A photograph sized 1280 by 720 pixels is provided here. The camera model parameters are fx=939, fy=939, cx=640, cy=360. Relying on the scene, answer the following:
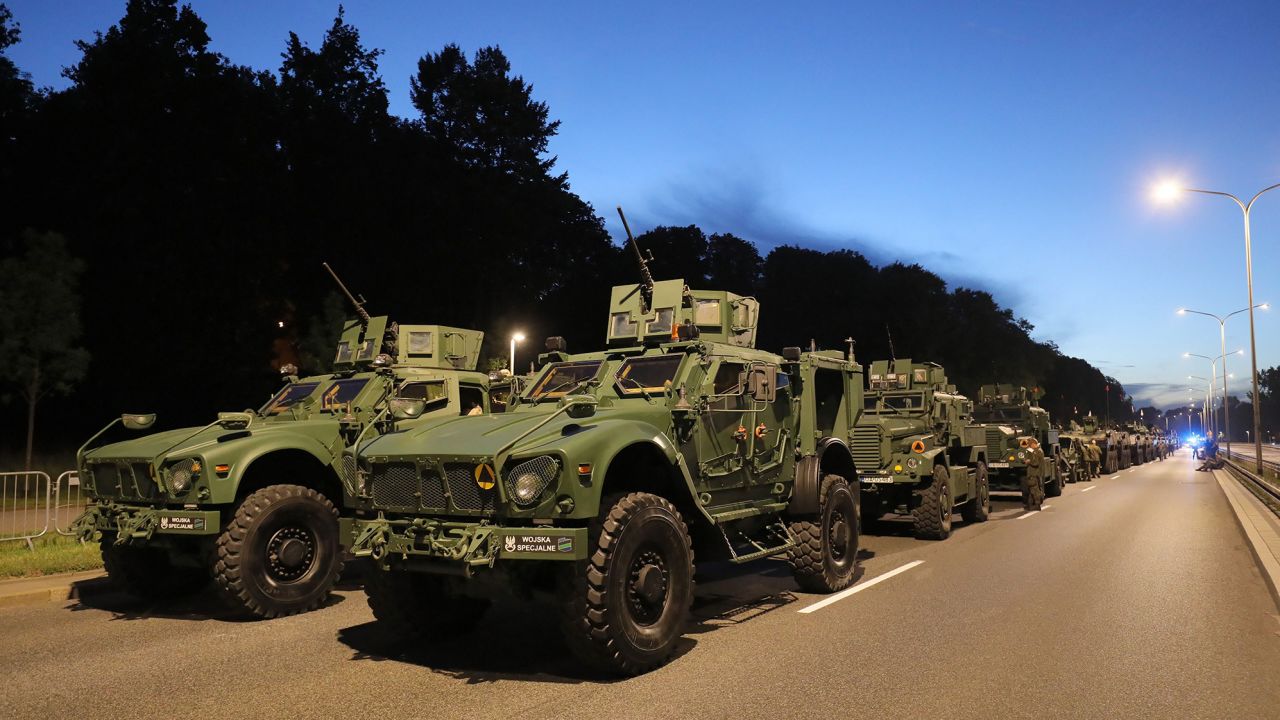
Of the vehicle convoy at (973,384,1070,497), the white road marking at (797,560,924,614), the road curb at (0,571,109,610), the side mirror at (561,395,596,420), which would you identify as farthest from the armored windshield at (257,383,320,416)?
the vehicle convoy at (973,384,1070,497)

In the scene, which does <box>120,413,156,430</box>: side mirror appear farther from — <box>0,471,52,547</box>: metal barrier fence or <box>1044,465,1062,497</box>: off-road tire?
<box>1044,465,1062,497</box>: off-road tire

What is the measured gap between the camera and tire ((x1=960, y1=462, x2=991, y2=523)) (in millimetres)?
16609

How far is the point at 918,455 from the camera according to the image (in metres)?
13.8

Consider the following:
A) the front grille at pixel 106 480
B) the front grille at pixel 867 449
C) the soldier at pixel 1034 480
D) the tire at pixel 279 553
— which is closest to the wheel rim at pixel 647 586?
the tire at pixel 279 553

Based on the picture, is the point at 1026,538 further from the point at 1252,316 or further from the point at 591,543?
the point at 1252,316

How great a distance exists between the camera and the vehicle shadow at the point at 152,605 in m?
8.70

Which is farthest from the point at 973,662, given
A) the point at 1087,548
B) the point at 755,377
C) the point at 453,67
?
the point at 453,67

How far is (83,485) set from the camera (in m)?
9.37

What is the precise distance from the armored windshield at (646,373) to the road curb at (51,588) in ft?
20.6

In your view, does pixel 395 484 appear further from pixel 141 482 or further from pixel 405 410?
pixel 141 482

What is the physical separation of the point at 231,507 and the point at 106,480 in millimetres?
1419

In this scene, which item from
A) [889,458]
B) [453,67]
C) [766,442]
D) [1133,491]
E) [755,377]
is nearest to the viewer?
[755,377]

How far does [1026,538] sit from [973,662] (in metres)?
8.37

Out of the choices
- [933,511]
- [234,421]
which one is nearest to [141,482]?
[234,421]
